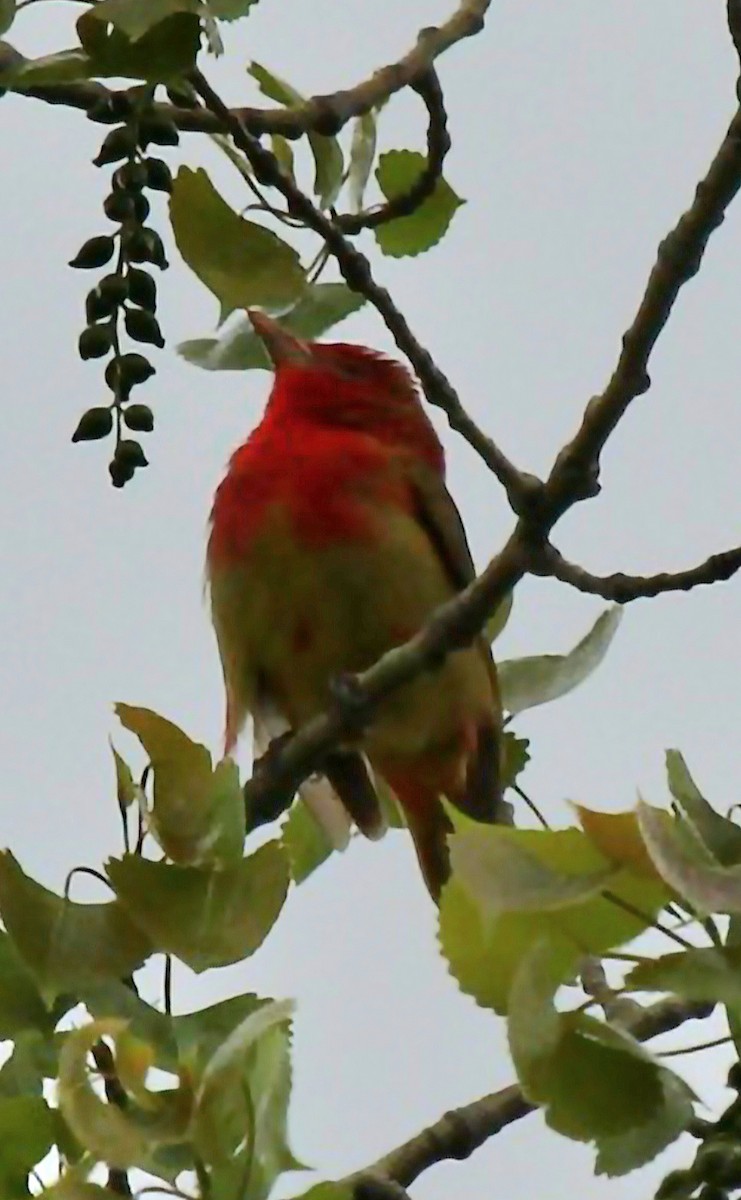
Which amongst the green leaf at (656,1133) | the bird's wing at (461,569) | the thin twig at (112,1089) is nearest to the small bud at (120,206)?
the thin twig at (112,1089)

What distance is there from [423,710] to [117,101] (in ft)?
6.18

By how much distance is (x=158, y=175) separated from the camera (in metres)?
2.26

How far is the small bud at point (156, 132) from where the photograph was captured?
2.29 m

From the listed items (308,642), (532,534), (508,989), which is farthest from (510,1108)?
(308,642)

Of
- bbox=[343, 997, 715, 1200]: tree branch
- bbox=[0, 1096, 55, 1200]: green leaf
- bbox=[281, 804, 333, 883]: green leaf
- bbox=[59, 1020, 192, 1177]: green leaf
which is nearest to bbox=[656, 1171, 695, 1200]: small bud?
bbox=[59, 1020, 192, 1177]: green leaf

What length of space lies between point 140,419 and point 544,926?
2.93ft

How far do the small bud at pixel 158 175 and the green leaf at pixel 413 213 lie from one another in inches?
19.3

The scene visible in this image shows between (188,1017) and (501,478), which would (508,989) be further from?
(501,478)

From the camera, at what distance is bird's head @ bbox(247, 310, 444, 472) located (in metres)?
4.34

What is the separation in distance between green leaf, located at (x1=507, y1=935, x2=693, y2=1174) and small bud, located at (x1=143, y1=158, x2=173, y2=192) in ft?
3.41

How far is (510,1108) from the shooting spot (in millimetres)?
2475

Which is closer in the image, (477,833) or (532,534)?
(477,833)

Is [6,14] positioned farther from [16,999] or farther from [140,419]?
[16,999]

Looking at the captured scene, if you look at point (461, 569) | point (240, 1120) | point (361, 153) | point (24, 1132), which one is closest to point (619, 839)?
point (240, 1120)
